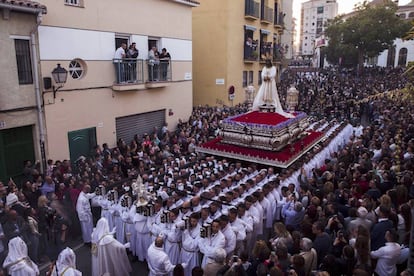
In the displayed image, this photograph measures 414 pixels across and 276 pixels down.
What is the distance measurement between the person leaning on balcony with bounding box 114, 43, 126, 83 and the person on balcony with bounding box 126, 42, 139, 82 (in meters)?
0.25

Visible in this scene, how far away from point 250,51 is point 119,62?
1358 cm

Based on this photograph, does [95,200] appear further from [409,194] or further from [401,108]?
[401,108]

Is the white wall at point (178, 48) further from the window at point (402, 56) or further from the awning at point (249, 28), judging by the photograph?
the window at point (402, 56)

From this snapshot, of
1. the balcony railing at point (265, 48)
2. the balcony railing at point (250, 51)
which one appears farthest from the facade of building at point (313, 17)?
the balcony railing at point (250, 51)

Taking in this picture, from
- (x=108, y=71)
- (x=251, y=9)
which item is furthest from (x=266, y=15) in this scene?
(x=108, y=71)

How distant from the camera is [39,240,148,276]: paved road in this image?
741 cm

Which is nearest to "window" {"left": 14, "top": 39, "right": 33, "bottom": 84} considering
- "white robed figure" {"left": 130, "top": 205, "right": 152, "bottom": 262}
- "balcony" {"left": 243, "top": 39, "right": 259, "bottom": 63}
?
"white robed figure" {"left": 130, "top": 205, "right": 152, "bottom": 262}

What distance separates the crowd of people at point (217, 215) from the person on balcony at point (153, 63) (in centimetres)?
434

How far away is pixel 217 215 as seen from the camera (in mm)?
7449

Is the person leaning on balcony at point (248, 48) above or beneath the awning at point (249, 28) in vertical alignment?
beneath

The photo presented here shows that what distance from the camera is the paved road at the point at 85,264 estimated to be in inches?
292

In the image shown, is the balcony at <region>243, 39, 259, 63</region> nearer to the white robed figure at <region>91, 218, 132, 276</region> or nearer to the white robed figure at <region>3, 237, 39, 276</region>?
the white robed figure at <region>91, 218, 132, 276</region>

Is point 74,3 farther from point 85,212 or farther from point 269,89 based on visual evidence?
point 269,89

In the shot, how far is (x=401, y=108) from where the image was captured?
18.7 metres
